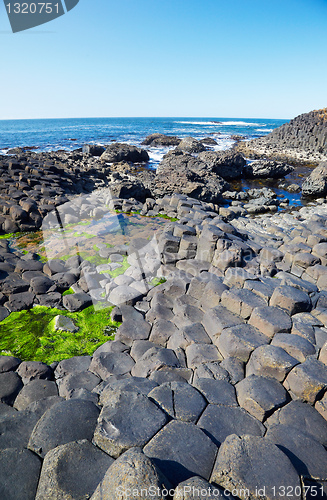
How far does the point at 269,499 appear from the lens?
1.97m

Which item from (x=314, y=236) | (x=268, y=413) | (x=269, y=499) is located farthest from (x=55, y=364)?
(x=314, y=236)

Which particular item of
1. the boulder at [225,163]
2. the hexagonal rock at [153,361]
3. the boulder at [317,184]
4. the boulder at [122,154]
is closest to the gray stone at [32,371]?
the hexagonal rock at [153,361]

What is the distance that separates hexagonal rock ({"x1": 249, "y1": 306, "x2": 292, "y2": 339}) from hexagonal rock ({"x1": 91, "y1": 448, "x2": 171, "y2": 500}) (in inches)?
96.9

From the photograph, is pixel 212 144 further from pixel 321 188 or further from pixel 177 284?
pixel 177 284

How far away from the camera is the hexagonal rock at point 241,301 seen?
4.20 meters

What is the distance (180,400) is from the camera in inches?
114

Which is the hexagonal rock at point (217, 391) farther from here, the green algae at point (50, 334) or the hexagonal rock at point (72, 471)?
the green algae at point (50, 334)

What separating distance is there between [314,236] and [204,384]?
195 inches

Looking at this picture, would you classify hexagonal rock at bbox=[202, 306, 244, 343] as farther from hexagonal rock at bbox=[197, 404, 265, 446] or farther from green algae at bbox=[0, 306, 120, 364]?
green algae at bbox=[0, 306, 120, 364]

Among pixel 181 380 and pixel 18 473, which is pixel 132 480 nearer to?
pixel 18 473

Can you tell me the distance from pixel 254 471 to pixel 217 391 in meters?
1.10

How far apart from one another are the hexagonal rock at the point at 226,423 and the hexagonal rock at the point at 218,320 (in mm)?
1303

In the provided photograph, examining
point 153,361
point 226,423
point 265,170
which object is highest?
point 265,170

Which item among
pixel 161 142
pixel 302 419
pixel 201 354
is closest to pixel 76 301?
pixel 201 354
